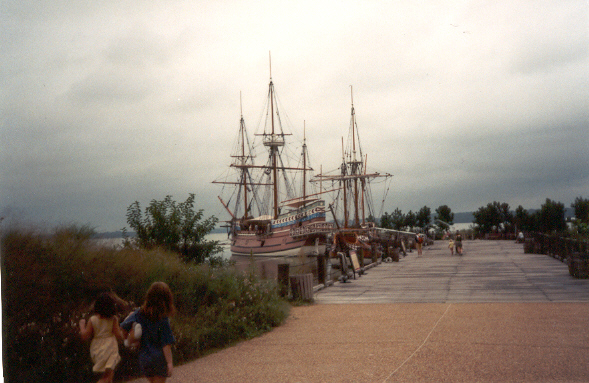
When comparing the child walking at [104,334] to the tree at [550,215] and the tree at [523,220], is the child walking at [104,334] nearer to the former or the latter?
the tree at [550,215]

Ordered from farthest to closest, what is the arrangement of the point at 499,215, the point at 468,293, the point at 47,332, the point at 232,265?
the point at 499,215 < the point at 468,293 < the point at 232,265 < the point at 47,332

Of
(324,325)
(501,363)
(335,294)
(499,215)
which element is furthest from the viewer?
(499,215)

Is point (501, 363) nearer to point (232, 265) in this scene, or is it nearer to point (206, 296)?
point (206, 296)

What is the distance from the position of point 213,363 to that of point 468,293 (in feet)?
29.7

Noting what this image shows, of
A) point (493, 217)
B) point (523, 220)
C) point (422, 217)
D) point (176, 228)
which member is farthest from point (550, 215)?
point (176, 228)

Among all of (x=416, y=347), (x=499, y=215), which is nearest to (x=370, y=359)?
(x=416, y=347)

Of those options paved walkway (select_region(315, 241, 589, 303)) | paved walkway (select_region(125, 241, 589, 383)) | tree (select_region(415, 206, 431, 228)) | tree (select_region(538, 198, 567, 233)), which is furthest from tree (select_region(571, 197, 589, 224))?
tree (select_region(415, 206, 431, 228))

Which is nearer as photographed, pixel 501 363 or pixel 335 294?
pixel 501 363

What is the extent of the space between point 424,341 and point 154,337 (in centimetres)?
513

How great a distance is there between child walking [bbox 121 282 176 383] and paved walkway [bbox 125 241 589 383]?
212 centimetres

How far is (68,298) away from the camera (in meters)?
7.07

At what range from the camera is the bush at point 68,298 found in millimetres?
6602

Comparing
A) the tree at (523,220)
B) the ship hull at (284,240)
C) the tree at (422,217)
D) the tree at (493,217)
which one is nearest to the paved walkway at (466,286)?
the ship hull at (284,240)

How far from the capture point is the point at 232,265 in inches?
472
